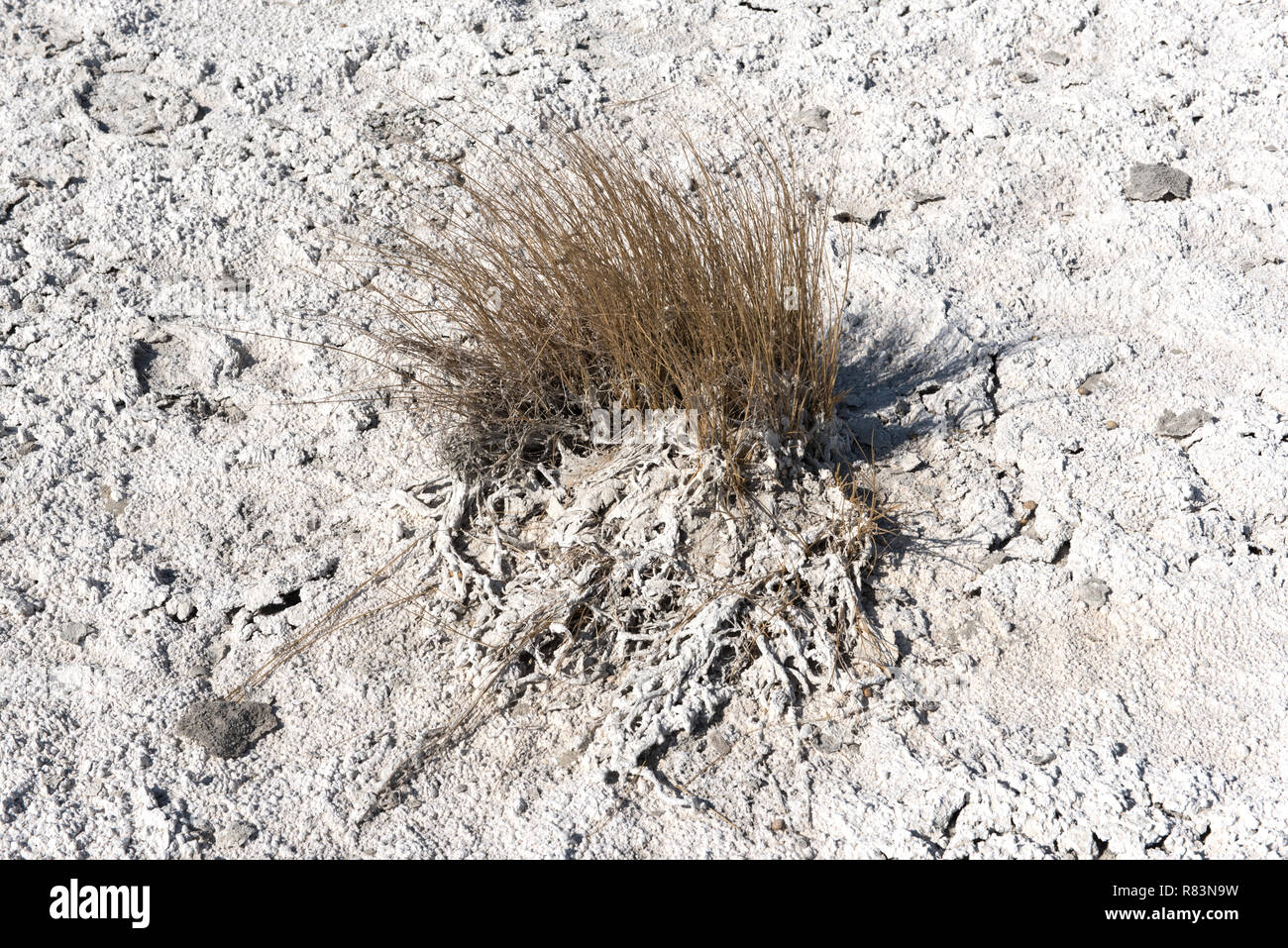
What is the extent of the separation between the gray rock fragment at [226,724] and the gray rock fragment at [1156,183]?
2.37 metres

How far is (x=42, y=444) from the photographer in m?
2.30

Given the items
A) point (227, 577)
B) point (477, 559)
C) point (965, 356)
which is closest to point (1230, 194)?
point (965, 356)

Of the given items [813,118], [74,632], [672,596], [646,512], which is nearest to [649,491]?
[646,512]

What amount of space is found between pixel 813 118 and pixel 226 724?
223cm

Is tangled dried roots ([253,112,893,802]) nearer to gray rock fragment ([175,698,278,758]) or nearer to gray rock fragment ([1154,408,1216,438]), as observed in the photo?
gray rock fragment ([175,698,278,758])

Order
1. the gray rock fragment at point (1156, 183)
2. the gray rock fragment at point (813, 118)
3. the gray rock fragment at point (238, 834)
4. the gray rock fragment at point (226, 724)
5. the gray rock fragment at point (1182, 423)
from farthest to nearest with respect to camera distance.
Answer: the gray rock fragment at point (813, 118) < the gray rock fragment at point (1156, 183) < the gray rock fragment at point (1182, 423) < the gray rock fragment at point (226, 724) < the gray rock fragment at point (238, 834)

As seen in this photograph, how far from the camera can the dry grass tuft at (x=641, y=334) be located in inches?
77.7

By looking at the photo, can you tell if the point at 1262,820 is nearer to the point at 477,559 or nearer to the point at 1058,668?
the point at 1058,668

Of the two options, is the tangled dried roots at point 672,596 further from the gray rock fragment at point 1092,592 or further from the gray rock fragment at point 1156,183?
the gray rock fragment at point 1156,183

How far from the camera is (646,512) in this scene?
2.00 m

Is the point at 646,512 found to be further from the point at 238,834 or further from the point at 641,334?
the point at 238,834

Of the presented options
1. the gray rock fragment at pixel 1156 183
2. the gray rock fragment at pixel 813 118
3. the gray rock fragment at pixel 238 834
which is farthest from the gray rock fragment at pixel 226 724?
the gray rock fragment at pixel 1156 183

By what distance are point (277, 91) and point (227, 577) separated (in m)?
1.74

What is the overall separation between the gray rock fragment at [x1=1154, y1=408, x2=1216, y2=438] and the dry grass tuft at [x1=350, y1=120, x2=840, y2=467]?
0.69m
